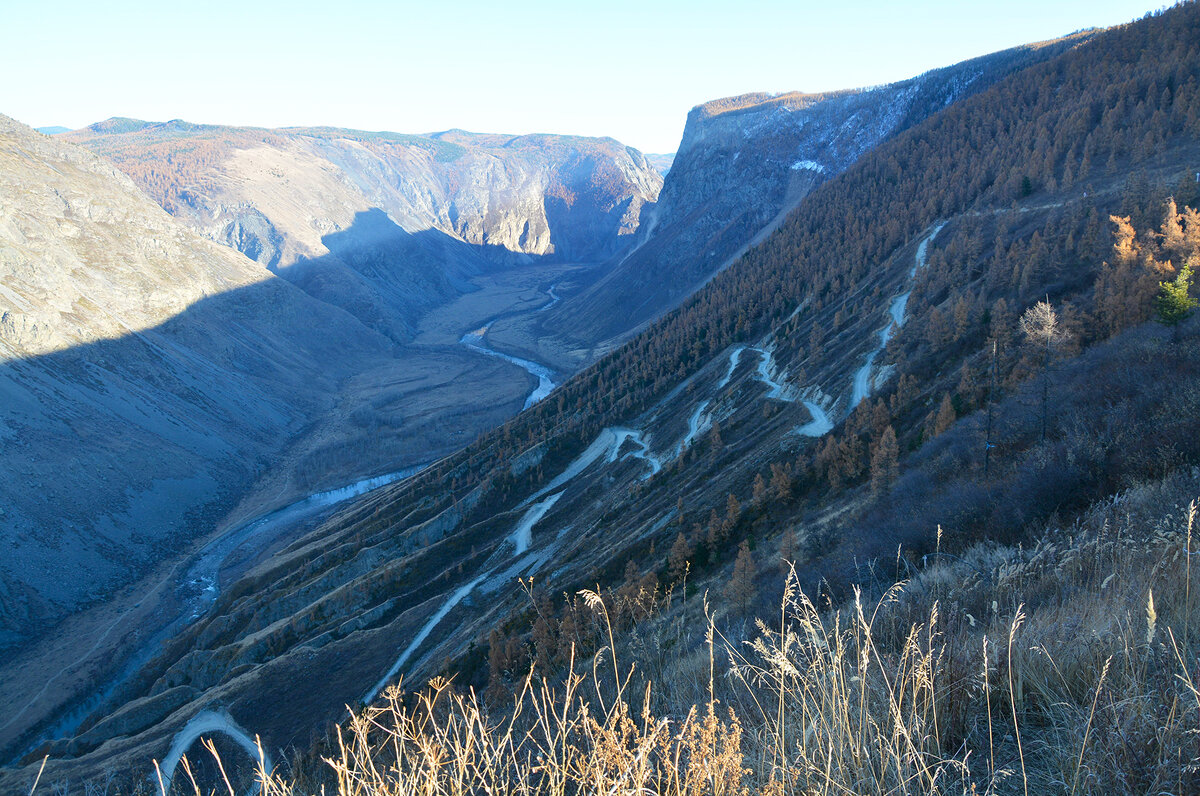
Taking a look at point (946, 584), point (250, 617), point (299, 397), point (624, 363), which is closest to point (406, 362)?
point (299, 397)

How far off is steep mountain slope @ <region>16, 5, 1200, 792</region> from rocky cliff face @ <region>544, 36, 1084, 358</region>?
140ft

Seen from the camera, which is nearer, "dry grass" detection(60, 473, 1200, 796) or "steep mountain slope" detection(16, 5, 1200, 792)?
"dry grass" detection(60, 473, 1200, 796)

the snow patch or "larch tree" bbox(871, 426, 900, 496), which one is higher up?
the snow patch

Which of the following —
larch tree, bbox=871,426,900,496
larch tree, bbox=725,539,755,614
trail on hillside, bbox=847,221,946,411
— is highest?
trail on hillside, bbox=847,221,946,411

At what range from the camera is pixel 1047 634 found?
5.46 meters

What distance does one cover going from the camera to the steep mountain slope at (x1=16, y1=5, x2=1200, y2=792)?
81.3ft

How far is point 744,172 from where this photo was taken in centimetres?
15538

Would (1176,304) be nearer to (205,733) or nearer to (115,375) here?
(205,733)

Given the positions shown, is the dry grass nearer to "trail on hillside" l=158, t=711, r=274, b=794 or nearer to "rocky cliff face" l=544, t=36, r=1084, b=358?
"trail on hillside" l=158, t=711, r=274, b=794

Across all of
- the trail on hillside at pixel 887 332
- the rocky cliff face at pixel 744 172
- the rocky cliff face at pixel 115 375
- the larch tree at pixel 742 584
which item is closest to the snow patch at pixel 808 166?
the rocky cliff face at pixel 744 172

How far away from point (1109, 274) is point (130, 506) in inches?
3629

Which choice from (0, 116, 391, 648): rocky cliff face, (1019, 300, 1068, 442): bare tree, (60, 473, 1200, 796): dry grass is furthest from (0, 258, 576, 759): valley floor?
(1019, 300, 1068, 442): bare tree

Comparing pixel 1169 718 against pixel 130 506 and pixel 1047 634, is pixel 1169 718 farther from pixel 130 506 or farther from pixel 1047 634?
pixel 130 506

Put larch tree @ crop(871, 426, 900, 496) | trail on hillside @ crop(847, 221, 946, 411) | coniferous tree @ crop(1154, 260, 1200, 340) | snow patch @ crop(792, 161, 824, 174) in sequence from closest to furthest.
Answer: coniferous tree @ crop(1154, 260, 1200, 340) < larch tree @ crop(871, 426, 900, 496) < trail on hillside @ crop(847, 221, 946, 411) < snow patch @ crop(792, 161, 824, 174)
